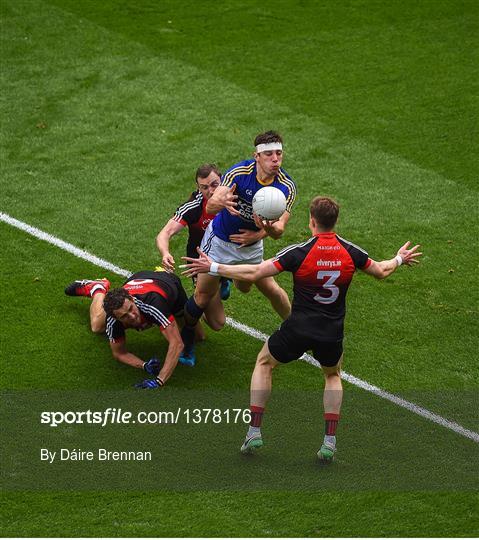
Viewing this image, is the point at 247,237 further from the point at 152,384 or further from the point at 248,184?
the point at 152,384

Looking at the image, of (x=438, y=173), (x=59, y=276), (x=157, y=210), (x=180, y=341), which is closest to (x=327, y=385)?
(x=180, y=341)

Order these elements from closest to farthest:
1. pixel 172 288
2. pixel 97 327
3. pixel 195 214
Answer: pixel 172 288, pixel 195 214, pixel 97 327

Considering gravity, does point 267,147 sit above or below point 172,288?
above

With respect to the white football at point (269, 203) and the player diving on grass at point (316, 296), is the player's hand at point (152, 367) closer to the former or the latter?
the player diving on grass at point (316, 296)

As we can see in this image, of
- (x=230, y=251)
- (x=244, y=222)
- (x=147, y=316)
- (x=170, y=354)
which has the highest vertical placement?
(x=244, y=222)

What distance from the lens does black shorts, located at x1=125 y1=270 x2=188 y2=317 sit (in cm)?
1081

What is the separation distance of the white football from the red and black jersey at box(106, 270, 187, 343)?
144cm

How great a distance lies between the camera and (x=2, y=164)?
1448cm

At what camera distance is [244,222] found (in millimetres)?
10445

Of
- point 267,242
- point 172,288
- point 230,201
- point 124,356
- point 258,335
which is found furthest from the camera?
point 267,242

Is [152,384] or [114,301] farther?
[152,384]

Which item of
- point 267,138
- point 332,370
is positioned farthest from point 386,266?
point 267,138

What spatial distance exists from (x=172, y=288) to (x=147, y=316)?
0.53 metres

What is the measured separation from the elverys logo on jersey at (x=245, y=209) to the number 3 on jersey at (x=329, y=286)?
1463mm
